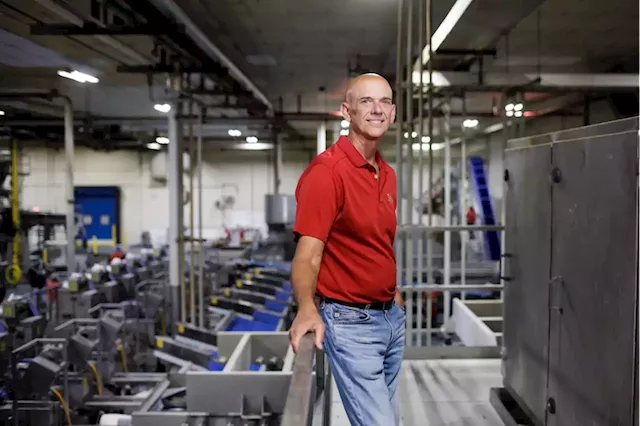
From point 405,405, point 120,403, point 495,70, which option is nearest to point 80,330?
point 120,403

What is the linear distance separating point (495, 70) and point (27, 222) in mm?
10693

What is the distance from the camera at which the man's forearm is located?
1.79m

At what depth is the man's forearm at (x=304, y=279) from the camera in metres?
1.79

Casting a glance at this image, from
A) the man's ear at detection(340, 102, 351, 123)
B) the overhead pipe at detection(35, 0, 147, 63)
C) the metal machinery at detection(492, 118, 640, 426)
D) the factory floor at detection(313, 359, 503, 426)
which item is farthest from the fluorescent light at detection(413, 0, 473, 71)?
the overhead pipe at detection(35, 0, 147, 63)

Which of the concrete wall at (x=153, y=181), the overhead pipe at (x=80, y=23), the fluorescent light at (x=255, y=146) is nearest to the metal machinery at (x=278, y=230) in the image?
the fluorescent light at (x=255, y=146)

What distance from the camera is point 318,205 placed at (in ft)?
5.96

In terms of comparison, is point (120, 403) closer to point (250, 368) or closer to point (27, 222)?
point (250, 368)

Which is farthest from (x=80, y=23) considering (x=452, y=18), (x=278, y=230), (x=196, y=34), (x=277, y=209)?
(x=278, y=230)

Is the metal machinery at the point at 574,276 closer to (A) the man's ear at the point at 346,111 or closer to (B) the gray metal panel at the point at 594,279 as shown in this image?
(B) the gray metal panel at the point at 594,279

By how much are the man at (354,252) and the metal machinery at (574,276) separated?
792mm

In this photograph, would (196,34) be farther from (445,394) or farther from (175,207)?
(445,394)

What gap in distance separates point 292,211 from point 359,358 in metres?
12.1

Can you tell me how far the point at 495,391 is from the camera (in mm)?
3324

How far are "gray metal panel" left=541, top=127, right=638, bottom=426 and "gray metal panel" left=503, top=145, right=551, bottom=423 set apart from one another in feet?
0.39
